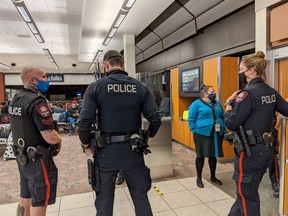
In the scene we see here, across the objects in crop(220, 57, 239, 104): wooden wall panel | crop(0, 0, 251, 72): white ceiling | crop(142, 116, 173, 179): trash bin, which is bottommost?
crop(142, 116, 173, 179): trash bin

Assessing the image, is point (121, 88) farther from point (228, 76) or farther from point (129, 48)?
point (129, 48)

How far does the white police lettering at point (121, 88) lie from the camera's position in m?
1.79

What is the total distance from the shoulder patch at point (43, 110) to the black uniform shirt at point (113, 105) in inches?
11.9

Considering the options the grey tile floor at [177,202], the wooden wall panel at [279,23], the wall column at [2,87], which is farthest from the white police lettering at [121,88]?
the wall column at [2,87]

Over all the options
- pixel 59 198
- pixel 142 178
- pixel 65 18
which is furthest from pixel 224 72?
pixel 65 18

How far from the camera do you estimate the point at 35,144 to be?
189 cm

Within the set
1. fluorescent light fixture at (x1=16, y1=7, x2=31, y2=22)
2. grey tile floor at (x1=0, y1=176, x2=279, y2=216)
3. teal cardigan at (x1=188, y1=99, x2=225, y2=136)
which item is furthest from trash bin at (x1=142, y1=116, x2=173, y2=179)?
fluorescent light fixture at (x1=16, y1=7, x2=31, y2=22)

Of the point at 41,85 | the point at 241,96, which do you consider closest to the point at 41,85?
the point at 41,85

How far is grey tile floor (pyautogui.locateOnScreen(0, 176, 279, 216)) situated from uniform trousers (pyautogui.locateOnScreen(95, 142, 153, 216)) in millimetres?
859

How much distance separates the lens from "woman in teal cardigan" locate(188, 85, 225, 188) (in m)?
3.23

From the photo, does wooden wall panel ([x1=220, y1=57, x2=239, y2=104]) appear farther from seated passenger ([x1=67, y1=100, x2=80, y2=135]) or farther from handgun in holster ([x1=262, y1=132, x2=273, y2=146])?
seated passenger ([x1=67, y1=100, x2=80, y2=135])

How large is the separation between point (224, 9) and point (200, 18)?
0.81 m

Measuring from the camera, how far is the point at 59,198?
10.1 ft

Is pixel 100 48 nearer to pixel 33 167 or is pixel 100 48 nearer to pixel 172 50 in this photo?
pixel 172 50
